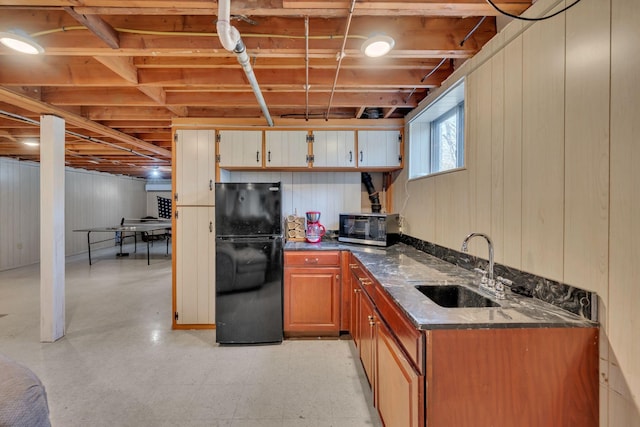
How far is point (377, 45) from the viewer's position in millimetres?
1582

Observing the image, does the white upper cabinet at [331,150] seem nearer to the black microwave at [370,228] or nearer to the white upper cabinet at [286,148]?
the white upper cabinet at [286,148]

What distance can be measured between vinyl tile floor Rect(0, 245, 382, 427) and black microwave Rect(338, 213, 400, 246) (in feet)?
3.44

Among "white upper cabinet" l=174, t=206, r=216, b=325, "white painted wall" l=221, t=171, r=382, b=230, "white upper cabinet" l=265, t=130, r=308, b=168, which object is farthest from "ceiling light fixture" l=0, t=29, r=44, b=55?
"white painted wall" l=221, t=171, r=382, b=230

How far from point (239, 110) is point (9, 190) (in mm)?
6280

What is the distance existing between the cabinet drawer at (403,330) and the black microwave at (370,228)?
118 centimetres

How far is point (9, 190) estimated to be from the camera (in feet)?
19.0

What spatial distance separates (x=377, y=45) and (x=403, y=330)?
154 cm

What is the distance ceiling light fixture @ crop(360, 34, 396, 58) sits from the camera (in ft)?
4.97

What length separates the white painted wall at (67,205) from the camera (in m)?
5.74

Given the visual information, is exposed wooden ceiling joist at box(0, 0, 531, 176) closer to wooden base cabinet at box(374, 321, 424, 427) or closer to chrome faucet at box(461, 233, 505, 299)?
chrome faucet at box(461, 233, 505, 299)

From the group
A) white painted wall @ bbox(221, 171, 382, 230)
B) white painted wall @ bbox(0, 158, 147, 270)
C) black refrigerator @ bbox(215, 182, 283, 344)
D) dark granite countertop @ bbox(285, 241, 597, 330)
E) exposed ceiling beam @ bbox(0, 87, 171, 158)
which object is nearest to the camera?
dark granite countertop @ bbox(285, 241, 597, 330)

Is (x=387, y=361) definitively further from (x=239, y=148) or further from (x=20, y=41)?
(x=20, y=41)

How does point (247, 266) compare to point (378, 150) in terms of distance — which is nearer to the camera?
point (247, 266)

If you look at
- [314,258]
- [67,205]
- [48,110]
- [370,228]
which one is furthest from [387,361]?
[67,205]
